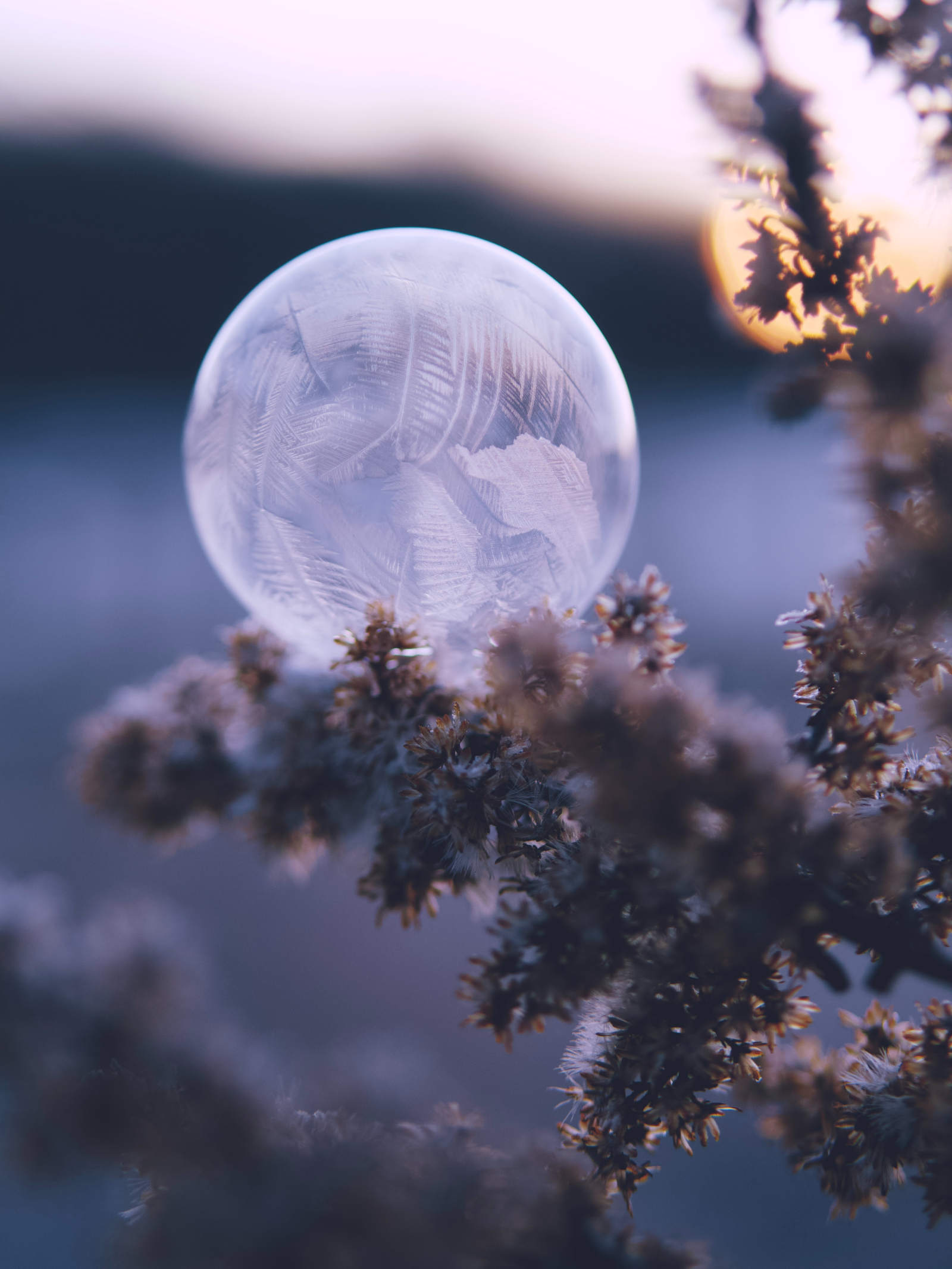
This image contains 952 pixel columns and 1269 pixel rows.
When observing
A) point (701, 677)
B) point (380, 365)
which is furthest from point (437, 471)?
point (701, 677)

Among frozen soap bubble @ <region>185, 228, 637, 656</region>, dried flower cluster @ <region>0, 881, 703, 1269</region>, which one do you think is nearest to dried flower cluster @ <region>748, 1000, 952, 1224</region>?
dried flower cluster @ <region>0, 881, 703, 1269</region>

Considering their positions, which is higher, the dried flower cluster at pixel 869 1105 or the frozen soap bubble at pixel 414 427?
the frozen soap bubble at pixel 414 427

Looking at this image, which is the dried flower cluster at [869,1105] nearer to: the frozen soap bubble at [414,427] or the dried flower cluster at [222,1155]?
the dried flower cluster at [222,1155]

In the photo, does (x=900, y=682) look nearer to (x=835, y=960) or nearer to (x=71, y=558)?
(x=835, y=960)

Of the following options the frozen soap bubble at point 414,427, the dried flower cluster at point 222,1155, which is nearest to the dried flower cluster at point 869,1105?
the dried flower cluster at point 222,1155

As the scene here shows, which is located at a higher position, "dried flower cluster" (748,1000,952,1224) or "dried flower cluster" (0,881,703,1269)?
"dried flower cluster" (0,881,703,1269)

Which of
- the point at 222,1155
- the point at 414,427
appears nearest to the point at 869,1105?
the point at 222,1155

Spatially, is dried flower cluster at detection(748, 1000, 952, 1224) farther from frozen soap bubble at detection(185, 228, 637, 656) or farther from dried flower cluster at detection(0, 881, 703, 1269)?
frozen soap bubble at detection(185, 228, 637, 656)

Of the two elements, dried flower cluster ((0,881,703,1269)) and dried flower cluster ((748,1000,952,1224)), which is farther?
dried flower cluster ((748,1000,952,1224))
